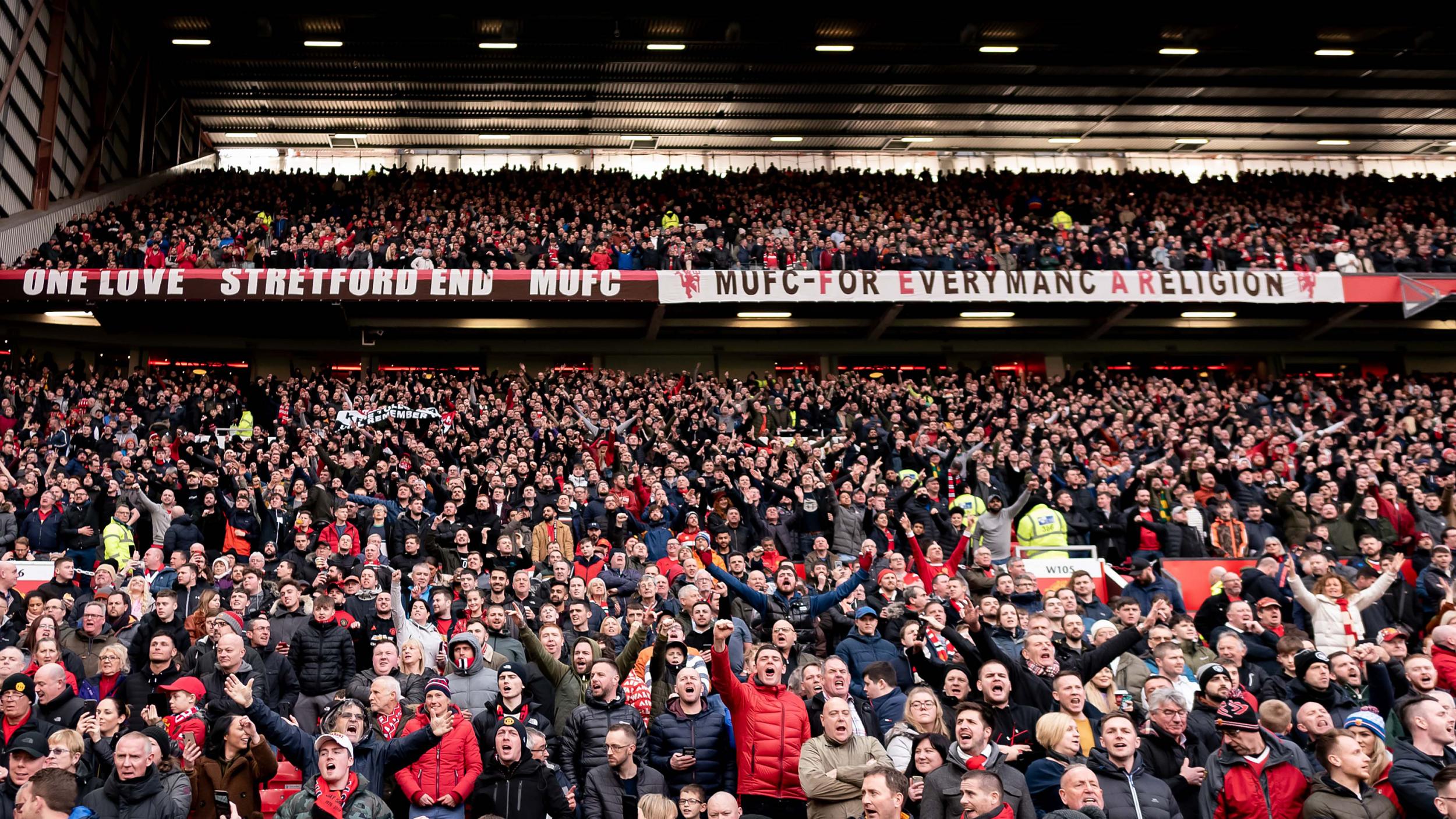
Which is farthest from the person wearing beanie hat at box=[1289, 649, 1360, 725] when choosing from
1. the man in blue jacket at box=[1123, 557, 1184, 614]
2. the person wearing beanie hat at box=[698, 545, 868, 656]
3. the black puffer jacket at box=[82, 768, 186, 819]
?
the black puffer jacket at box=[82, 768, 186, 819]

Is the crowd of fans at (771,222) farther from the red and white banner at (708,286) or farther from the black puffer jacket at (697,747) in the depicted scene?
the black puffer jacket at (697,747)

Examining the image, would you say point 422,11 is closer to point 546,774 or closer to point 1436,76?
point 546,774

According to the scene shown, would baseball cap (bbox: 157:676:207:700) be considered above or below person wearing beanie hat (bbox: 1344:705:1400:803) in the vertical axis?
above

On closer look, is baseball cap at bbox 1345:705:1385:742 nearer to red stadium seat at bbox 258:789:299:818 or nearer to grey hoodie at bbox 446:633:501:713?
grey hoodie at bbox 446:633:501:713

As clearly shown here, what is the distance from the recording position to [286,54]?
25312 millimetres

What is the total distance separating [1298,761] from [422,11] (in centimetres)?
2250

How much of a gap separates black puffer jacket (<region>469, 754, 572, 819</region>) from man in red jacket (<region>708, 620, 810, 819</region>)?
102cm

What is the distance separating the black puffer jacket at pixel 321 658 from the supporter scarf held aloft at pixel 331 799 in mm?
1996

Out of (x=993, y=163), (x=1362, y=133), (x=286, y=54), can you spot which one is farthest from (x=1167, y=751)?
(x=1362, y=133)

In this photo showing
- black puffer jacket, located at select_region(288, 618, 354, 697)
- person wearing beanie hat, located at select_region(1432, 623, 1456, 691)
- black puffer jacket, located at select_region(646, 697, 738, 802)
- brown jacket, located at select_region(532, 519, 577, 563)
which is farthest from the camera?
brown jacket, located at select_region(532, 519, 577, 563)

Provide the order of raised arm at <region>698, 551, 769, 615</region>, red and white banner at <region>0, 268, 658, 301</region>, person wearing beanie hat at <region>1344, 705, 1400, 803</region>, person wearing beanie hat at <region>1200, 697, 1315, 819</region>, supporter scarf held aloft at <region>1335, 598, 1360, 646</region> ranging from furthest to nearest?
red and white banner at <region>0, 268, 658, 301</region>, supporter scarf held aloft at <region>1335, 598, 1360, 646</region>, raised arm at <region>698, 551, 769, 615</region>, person wearing beanie hat at <region>1200, 697, 1315, 819</region>, person wearing beanie hat at <region>1344, 705, 1400, 803</region>

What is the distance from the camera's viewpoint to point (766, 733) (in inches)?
234

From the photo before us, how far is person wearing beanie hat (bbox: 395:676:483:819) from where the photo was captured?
5.91m

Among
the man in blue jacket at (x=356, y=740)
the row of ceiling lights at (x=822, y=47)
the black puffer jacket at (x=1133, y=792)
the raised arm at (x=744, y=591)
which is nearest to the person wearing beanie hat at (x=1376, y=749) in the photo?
the black puffer jacket at (x=1133, y=792)
